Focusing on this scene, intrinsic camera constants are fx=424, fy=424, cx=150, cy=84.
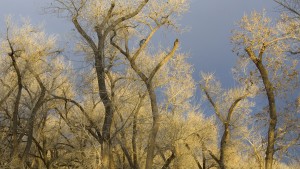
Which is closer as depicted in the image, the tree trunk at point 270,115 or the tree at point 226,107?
the tree trunk at point 270,115

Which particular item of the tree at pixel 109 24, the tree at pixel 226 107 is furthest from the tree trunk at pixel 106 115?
the tree at pixel 226 107

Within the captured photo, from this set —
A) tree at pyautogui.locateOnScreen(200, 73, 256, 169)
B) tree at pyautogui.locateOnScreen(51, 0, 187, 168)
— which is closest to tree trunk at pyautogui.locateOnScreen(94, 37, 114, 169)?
tree at pyautogui.locateOnScreen(51, 0, 187, 168)

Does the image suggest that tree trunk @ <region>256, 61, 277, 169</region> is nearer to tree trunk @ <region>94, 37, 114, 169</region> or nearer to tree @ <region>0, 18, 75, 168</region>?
tree trunk @ <region>94, 37, 114, 169</region>

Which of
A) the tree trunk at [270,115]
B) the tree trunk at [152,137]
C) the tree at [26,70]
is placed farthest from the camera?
the tree at [26,70]

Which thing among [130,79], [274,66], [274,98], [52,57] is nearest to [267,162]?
[274,98]

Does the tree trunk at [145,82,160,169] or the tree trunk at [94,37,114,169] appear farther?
the tree trunk at [145,82,160,169]

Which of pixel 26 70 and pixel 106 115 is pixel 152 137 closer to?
pixel 106 115

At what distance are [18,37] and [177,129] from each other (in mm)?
10584

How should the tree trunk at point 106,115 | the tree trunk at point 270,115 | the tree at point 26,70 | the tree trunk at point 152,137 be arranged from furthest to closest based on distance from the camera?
the tree at point 26,70 < the tree trunk at point 152,137 < the tree trunk at point 106,115 < the tree trunk at point 270,115

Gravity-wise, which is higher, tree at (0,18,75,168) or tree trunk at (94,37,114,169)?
tree at (0,18,75,168)

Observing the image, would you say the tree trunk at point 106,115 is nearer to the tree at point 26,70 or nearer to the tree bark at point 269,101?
the tree at point 26,70

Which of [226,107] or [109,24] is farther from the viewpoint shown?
[226,107]

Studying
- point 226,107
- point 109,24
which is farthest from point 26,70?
point 226,107

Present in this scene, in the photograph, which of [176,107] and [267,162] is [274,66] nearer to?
[267,162]
